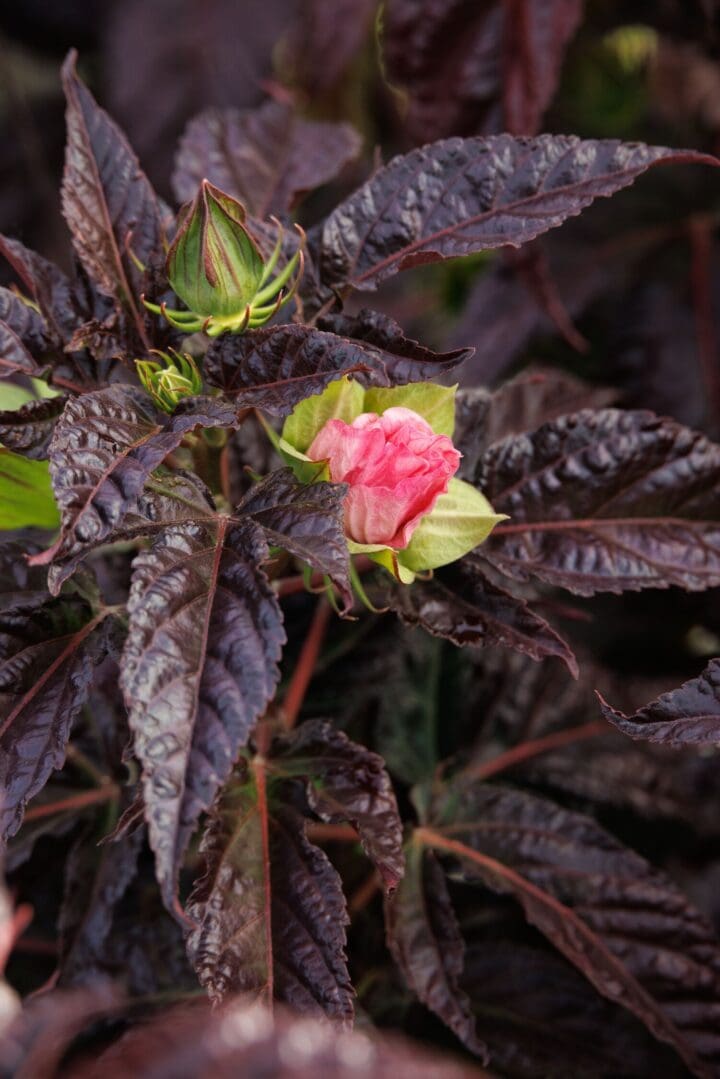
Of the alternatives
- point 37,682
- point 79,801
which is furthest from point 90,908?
point 37,682

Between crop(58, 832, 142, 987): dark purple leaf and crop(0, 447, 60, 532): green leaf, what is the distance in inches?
6.9

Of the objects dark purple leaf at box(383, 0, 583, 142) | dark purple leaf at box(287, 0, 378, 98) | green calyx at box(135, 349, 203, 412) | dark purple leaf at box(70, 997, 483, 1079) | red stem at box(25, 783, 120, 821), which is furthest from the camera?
dark purple leaf at box(287, 0, 378, 98)

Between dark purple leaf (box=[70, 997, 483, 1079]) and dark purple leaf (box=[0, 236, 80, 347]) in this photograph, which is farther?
dark purple leaf (box=[0, 236, 80, 347])

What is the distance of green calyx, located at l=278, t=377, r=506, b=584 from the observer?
0.45 m

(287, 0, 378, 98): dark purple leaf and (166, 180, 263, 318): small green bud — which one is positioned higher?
(287, 0, 378, 98): dark purple leaf

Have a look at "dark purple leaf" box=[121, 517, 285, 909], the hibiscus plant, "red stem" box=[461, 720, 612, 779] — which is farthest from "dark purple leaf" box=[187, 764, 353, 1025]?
"red stem" box=[461, 720, 612, 779]

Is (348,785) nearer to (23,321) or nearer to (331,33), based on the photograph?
(23,321)

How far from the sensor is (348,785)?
0.47 meters

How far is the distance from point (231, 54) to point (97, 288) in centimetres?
57

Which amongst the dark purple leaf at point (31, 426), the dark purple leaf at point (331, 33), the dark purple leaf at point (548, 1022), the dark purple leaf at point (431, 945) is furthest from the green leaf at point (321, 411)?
the dark purple leaf at point (331, 33)

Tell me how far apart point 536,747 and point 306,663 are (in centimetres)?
18

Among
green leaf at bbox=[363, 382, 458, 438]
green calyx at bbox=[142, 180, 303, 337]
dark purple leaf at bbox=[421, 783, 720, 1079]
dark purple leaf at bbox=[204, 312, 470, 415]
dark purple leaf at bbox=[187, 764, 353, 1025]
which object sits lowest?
dark purple leaf at bbox=[421, 783, 720, 1079]

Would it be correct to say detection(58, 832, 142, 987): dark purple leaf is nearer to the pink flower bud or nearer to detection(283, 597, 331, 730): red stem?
detection(283, 597, 331, 730): red stem

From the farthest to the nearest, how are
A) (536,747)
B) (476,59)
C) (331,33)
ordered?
(331,33) < (476,59) < (536,747)
